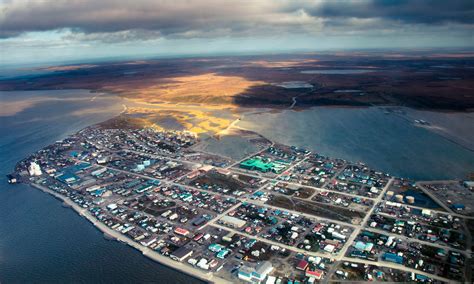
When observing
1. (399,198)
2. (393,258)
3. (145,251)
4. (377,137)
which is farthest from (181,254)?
(377,137)

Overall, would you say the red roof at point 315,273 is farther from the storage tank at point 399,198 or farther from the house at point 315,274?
the storage tank at point 399,198

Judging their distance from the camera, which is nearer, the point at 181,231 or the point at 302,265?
the point at 302,265

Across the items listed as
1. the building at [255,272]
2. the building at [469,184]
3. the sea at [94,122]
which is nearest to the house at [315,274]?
the building at [255,272]

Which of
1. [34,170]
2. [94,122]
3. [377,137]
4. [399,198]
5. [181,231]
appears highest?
[94,122]

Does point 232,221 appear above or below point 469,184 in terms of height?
above

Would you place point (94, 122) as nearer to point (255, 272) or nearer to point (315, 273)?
point (255, 272)

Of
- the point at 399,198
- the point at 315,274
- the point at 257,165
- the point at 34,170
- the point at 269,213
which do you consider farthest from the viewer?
the point at 34,170

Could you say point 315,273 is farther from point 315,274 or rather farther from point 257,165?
point 257,165

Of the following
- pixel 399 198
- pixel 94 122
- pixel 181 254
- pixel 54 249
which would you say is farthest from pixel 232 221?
pixel 94 122

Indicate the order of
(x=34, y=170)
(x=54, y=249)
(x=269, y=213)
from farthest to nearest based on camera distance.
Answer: (x=34, y=170), (x=269, y=213), (x=54, y=249)
